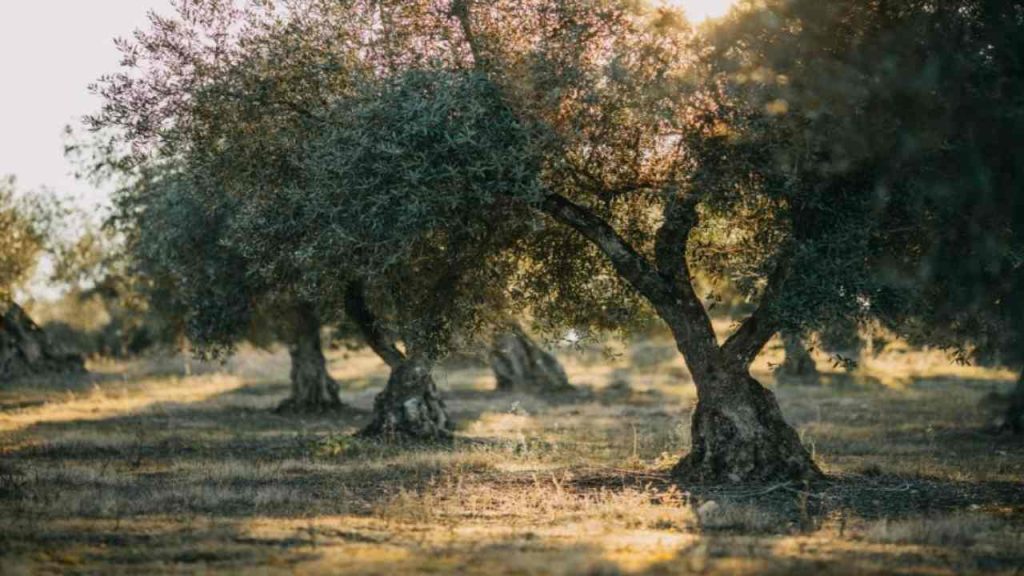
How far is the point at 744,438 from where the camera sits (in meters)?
19.2

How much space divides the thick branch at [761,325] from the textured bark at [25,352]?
4004 cm

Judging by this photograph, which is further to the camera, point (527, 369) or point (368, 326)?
point (527, 369)

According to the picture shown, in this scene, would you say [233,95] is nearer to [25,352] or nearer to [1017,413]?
[1017,413]

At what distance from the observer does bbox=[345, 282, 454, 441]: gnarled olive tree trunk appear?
91.4 feet

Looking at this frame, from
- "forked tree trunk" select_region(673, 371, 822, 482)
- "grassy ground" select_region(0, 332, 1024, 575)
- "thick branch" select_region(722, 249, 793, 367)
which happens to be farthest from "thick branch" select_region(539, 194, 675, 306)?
"grassy ground" select_region(0, 332, 1024, 575)

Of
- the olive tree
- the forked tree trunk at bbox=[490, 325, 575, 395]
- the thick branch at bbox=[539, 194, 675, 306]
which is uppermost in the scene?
the olive tree

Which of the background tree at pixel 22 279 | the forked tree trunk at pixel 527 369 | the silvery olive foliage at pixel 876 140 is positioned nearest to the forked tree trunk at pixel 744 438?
the silvery olive foliage at pixel 876 140

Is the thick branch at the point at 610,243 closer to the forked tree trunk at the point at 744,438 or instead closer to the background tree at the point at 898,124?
the forked tree trunk at the point at 744,438

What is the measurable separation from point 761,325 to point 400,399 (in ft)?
39.6

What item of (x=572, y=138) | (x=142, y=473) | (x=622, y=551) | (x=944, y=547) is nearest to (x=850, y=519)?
(x=944, y=547)

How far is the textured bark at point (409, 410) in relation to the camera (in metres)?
28.0

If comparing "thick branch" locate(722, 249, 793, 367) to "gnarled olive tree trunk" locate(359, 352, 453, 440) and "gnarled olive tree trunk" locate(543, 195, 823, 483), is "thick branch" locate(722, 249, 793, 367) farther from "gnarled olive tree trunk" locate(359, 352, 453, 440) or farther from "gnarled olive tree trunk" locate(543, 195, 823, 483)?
"gnarled olive tree trunk" locate(359, 352, 453, 440)

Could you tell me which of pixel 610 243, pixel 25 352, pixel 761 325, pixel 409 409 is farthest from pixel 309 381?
pixel 761 325

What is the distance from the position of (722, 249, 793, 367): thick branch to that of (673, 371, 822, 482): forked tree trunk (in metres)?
0.39
